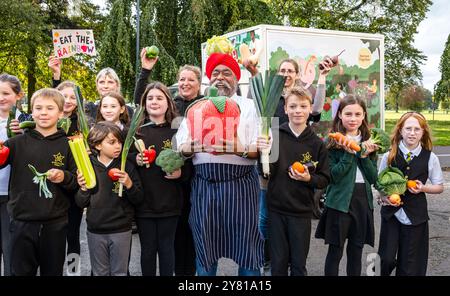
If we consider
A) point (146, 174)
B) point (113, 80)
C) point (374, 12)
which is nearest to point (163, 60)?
point (113, 80)

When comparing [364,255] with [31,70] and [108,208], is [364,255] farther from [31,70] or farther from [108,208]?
[31,70]

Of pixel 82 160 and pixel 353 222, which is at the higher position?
pixel 82 160

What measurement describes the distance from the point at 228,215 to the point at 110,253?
3.20 ft

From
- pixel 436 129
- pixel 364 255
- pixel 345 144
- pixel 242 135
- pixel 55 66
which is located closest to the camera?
pixel 242 135

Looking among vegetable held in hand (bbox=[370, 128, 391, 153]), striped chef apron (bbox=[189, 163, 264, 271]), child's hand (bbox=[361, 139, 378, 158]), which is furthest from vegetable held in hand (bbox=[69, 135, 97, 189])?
vegetable held in hand (bbox=[370, 128, 391, 153])

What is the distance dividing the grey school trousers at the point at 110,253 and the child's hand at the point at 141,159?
1.73 feet

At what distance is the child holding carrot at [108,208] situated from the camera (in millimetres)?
3145

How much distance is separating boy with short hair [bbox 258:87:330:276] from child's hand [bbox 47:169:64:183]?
Answer: 149cm

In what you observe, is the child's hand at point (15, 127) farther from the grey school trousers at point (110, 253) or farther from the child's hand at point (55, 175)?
the grey school trousers at point (110, 253)

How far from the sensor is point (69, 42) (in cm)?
517

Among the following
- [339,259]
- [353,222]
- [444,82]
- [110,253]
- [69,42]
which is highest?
[444,82]

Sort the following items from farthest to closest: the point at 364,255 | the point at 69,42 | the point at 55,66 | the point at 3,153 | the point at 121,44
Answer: the point at 121,44 → the point at 69,42 → the point at 364,255 → the point at 55,66 → the point at 3,153

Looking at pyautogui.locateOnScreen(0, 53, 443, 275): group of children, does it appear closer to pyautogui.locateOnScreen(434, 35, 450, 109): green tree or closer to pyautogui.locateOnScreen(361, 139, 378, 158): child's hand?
pyautogui.locateOnScreen(361, 139, 378, 158): child's hand

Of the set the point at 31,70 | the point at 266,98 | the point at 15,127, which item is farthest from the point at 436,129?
the point at 15,127
